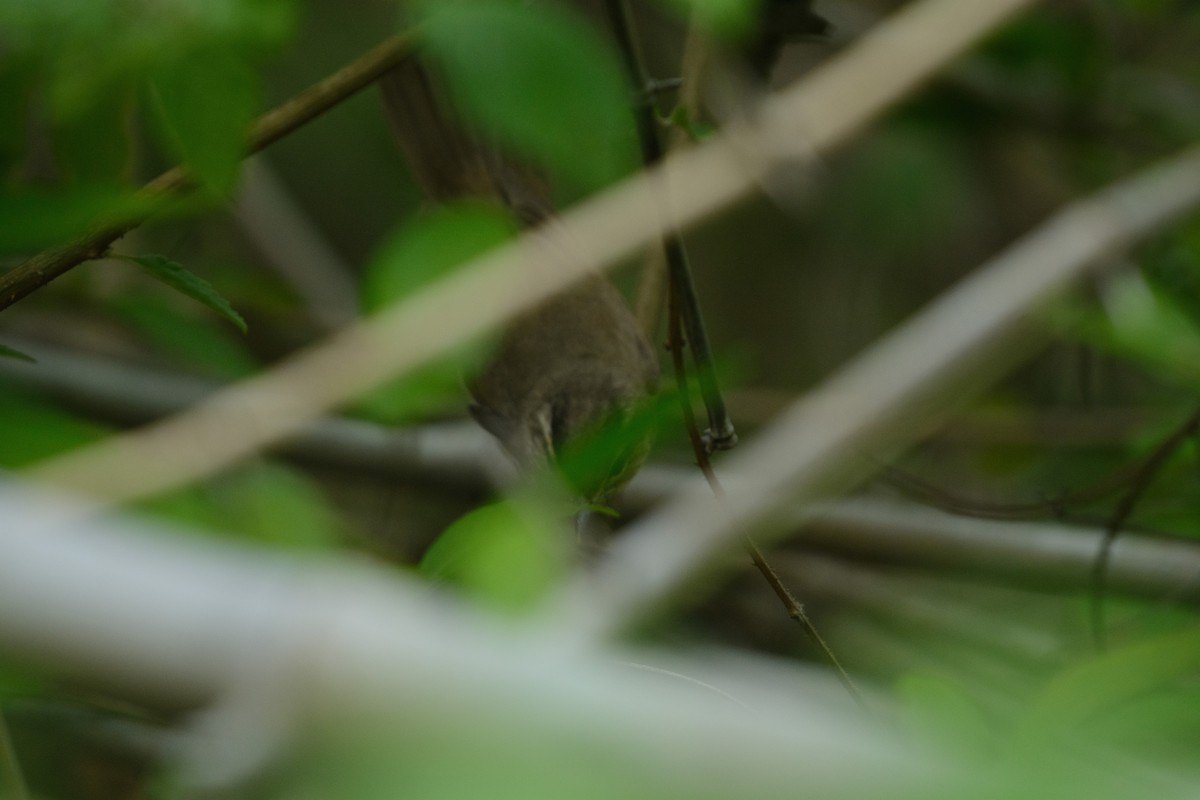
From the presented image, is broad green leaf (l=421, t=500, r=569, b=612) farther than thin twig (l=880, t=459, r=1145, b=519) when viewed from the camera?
No

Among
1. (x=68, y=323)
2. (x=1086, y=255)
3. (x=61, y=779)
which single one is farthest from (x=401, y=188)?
(x=61, y=779)

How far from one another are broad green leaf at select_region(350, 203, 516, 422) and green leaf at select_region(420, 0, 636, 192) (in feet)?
0.62

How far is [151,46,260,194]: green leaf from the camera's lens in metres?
0.68

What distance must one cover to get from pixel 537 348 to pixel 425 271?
192mm

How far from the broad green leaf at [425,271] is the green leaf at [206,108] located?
0.20 metres

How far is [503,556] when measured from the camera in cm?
53

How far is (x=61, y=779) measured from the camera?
1.20 metres

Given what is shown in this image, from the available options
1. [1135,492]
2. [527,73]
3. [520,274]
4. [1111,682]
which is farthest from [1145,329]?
[527,73]

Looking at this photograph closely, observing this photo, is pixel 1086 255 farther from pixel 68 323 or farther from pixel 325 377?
pixel 68 323

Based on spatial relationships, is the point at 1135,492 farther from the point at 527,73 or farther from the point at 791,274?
the point at 791,274

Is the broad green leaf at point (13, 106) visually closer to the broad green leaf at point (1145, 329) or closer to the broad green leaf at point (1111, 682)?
the broad green leaf at point (1111, 682)

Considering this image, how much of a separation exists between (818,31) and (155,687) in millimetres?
1073

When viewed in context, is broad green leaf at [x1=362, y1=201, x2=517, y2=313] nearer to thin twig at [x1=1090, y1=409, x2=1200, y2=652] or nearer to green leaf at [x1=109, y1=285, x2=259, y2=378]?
green leaf at [x1=109, y1=285, x2=259, y2=378]

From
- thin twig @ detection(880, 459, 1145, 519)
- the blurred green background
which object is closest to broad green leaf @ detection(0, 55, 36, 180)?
the blurred green background
